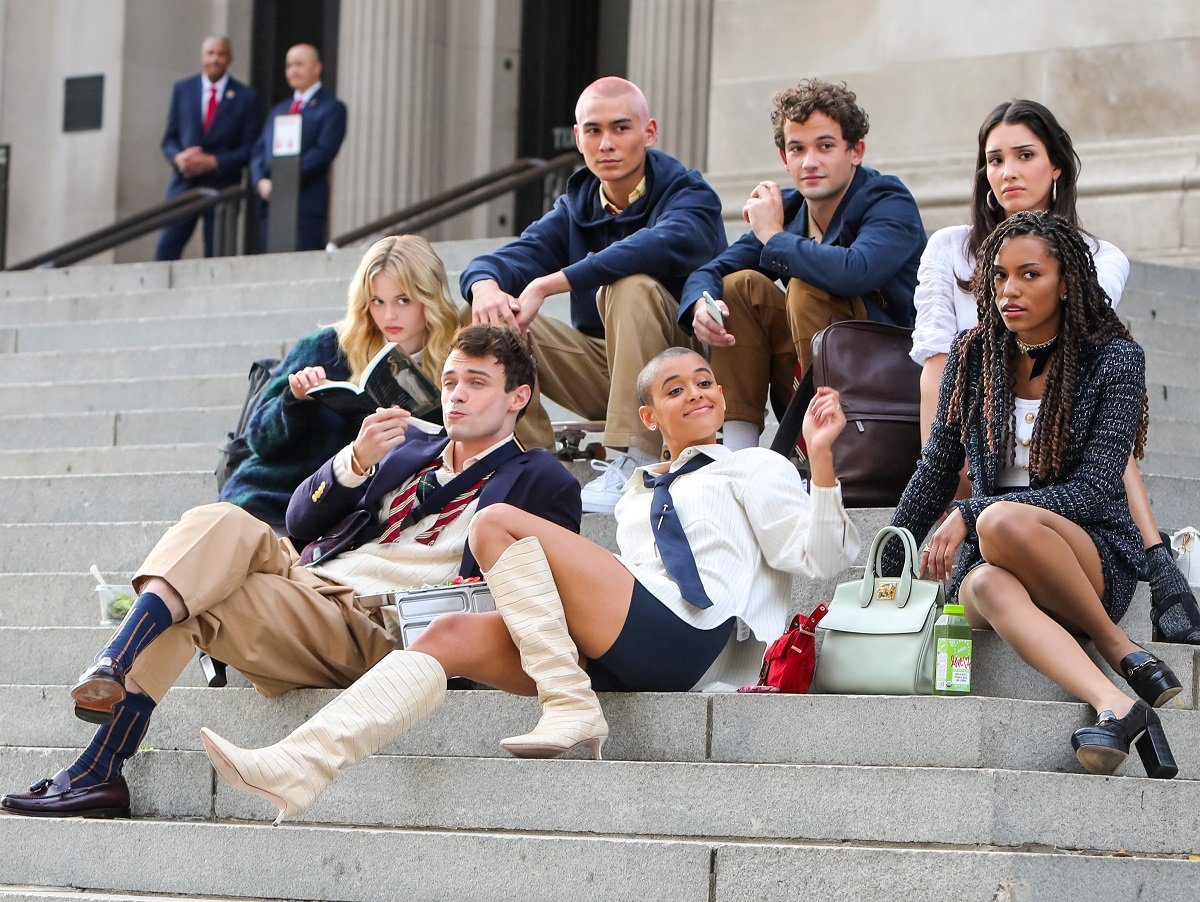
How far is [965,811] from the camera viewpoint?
4.95 metres

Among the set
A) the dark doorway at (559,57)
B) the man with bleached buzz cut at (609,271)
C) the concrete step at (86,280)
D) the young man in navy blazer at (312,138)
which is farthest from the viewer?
the dark doorway at (559,57)

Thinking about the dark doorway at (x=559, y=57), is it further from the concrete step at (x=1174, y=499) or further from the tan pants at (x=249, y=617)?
the tan pants at (x=249, y=617)

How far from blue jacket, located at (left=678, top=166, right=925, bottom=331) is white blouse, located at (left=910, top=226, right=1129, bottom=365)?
0.20 m

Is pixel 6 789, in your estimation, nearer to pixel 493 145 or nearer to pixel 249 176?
pixel 249 176

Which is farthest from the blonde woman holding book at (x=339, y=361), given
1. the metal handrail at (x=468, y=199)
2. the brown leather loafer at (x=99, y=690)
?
the metal handrail at (x=468, y=199)

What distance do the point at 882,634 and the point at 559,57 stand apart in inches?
486

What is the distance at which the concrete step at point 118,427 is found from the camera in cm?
945

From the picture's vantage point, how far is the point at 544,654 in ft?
17.8

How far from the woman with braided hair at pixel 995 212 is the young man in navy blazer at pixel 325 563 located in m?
1.29

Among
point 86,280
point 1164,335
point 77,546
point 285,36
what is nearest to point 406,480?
point 77,546

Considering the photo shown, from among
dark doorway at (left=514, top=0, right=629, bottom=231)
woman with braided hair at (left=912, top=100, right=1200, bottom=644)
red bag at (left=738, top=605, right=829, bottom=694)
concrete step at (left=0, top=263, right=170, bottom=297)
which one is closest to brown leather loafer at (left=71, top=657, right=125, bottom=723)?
red bag at (left=738, top=605, right=829, bottom=694)

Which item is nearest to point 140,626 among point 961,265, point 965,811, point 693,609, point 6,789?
point 6,789

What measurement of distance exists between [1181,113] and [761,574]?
634cm

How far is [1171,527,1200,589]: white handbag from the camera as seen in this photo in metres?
6.28
